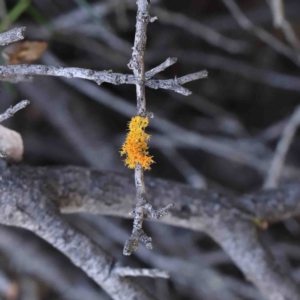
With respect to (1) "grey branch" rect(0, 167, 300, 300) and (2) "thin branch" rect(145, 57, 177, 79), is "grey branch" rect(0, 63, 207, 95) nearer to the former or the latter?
(2) "thin branch" rect(145, 57, 177, 79)

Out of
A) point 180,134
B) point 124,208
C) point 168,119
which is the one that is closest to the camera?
point 124,208

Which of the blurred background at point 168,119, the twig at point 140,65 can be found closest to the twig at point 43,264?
the blurred background at point 168,119

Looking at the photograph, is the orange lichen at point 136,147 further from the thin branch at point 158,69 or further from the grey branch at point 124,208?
the grey branch at point 124,208

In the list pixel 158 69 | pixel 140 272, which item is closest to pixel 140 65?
pixel 158 69

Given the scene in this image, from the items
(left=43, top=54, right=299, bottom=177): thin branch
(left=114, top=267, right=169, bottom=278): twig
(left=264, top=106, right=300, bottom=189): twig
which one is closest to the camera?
(left=114, top=267, right=169, bottom=278): twig

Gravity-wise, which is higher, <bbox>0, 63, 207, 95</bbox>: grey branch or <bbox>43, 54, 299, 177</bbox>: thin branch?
<bbox>43, 54, 299, 177</bbox>: thin branch

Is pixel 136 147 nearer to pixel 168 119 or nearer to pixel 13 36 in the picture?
pixel 13 36

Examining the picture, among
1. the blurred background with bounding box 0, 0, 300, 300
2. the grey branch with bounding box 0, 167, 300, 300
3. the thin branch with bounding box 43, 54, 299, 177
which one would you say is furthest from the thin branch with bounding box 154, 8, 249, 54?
the grey branch with bounding box 0, 167, 300, 300

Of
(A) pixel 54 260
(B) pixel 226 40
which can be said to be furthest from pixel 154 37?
(A) pixel 54 260
